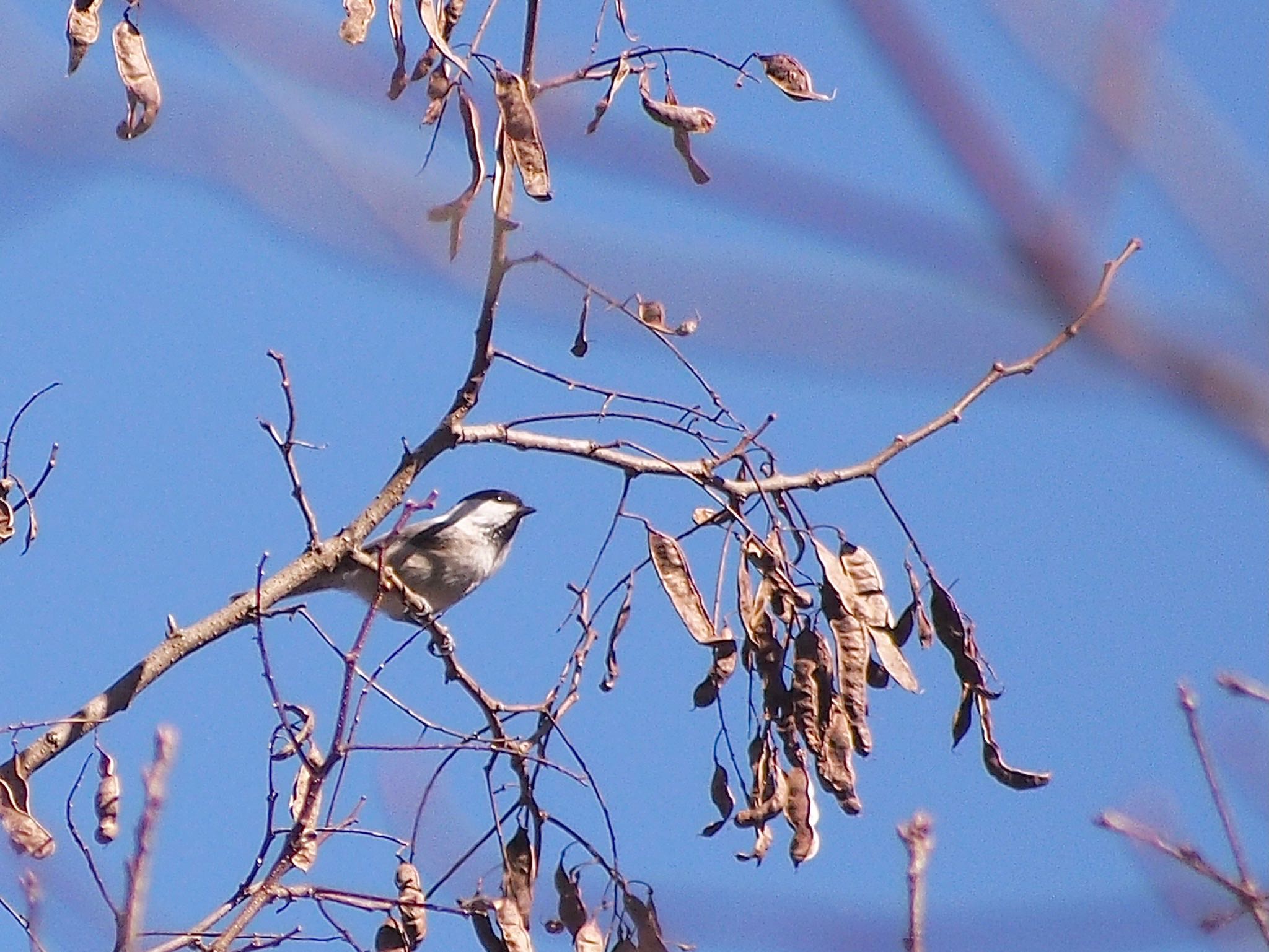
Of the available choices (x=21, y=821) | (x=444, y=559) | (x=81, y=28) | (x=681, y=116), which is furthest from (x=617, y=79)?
(x=444, y=559)

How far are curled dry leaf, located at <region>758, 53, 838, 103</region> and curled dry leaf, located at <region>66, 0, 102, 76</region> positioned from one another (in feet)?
4.30

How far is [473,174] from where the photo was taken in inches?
115

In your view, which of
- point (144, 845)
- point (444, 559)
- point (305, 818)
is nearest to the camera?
point (144, 845)

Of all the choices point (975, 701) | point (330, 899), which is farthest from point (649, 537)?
point (330, 899)

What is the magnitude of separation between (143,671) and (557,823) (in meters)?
0.91

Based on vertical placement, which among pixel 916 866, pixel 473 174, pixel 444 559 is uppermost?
pixel 444 559

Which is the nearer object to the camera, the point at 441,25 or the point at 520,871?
the point at 441,25

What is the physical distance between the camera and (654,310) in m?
3.33

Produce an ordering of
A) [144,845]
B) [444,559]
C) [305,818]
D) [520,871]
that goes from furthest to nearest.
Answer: [444,559] < [520,871] < [305,818] < [144,845]

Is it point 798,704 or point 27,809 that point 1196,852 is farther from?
point 27,809

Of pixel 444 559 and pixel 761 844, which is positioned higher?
pixel 444 559

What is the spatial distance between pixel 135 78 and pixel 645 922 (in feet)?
6.26

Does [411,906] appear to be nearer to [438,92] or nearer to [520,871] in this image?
[520,871]

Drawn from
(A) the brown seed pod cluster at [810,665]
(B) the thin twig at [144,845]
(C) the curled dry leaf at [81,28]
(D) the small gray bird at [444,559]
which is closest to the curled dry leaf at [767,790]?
(A) the brown seed pod cluster at [810,665]
